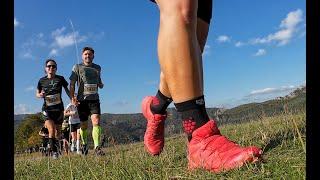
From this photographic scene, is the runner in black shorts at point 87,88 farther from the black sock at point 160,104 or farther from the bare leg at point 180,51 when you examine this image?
the bare leg at point 180,51

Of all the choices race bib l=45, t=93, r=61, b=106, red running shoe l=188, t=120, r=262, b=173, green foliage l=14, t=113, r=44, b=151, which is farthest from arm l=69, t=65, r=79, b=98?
green foliage l=14, t=113, r=44, b=151

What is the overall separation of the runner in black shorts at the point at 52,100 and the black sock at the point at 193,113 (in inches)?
358

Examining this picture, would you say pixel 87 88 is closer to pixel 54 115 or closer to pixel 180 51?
pixel 54 115

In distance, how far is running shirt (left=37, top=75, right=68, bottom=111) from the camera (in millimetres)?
11305

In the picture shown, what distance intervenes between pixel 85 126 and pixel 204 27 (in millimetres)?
7929

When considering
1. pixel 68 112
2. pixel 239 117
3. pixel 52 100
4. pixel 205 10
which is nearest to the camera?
pixel 205 10

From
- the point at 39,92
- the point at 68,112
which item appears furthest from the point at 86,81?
the point at 68,112

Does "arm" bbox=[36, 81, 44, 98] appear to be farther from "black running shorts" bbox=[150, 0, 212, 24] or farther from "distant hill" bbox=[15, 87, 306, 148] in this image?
Result: "black running shorts" bbox=[150, 0, 212, 24]

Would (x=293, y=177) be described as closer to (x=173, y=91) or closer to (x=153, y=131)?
(x=173, y=91)

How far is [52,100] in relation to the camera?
37.2ft

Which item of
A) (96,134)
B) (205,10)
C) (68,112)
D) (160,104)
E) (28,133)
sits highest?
(205,10)

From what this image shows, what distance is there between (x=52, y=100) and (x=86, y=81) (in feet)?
4.11
